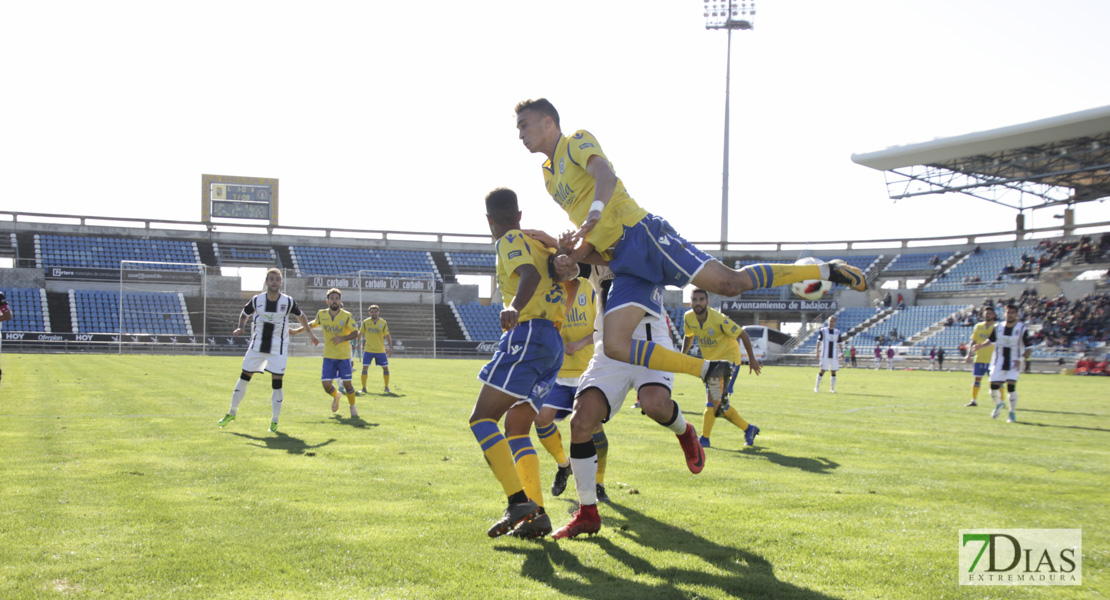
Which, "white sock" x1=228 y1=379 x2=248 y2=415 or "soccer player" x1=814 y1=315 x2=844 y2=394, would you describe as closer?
"white sock" x1=228 y1=379 x2=248 y2=415

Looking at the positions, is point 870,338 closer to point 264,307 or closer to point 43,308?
point 264,307

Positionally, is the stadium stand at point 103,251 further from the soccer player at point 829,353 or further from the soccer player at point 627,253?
the soccer player at point 627,253

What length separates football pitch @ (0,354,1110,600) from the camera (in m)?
3.80

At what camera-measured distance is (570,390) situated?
6676 mm

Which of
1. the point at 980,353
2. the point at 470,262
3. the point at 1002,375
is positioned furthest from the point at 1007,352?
the point at 470,262

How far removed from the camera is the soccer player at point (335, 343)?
13016 millimetres

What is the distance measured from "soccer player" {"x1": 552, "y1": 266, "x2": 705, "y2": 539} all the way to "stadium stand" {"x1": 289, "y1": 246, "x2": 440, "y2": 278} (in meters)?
50.7

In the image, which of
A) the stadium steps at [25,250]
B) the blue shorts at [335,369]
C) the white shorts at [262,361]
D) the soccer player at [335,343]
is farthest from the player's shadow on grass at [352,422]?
the stadium steps at [25,250]

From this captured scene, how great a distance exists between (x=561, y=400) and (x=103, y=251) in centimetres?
5418

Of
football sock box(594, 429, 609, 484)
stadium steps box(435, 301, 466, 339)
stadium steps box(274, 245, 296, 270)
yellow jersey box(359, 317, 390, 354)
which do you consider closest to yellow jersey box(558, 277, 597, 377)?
football sock box(594, 429, 609, 484)

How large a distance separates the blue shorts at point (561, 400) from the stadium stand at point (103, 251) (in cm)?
5043

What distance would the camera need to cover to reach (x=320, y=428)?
428 inches

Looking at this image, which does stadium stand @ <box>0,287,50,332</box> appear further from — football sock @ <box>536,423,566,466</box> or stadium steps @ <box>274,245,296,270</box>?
football sock @ <box>536,423,566,466</box>

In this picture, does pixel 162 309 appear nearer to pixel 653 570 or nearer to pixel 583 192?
pixel 583 192
